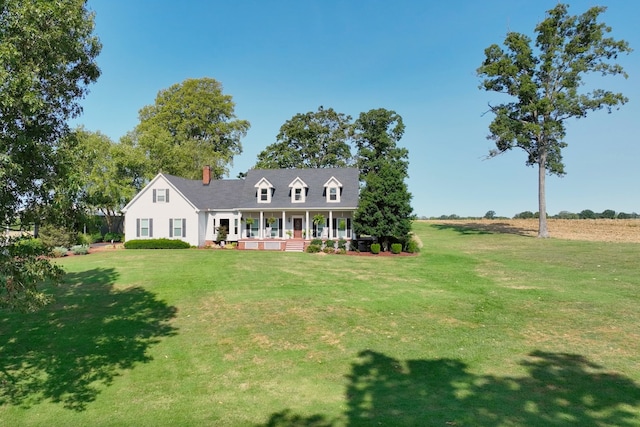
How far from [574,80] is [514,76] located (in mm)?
5367

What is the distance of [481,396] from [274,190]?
32.0 meters

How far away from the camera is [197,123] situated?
53500 mm

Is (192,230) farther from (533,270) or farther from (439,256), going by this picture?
(533,270)

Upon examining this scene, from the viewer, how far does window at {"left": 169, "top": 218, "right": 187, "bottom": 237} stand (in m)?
35.3

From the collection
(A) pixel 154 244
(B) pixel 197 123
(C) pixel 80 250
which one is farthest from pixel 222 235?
(B) pixel 197 123

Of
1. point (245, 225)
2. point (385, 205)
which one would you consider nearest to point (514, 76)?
point (385, 205)

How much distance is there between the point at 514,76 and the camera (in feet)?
129

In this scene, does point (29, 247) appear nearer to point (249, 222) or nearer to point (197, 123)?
point (249, 222)

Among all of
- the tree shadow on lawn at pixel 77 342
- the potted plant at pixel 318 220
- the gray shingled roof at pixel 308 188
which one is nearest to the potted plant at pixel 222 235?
the gray shingled roof at pixel 308 188

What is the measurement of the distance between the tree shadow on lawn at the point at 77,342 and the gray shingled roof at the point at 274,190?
20070mm

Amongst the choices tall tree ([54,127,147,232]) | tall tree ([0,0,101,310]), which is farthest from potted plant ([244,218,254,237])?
tall tree ([0,0,101,310])

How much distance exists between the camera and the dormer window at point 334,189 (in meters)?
35.2

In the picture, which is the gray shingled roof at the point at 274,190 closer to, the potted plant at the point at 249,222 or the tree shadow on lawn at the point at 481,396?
the potted plant at the point at 249,222

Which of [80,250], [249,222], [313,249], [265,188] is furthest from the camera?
[265,188]
